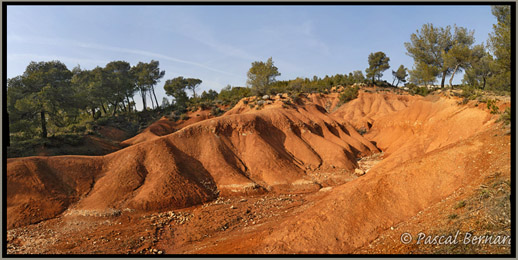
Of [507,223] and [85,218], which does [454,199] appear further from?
[85,218]

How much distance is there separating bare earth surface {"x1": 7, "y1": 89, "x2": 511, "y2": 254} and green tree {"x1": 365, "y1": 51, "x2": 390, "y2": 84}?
33.3 metres

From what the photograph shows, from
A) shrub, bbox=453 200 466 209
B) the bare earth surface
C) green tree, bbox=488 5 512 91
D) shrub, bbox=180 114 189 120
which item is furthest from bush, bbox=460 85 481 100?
shrub, bbox=180 114 189 120

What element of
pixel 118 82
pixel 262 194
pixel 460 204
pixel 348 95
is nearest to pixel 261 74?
pixel 348 95

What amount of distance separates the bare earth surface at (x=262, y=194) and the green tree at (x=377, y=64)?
109ft

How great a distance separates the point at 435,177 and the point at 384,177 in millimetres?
1832

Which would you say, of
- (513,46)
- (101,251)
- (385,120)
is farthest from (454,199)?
(385,120)

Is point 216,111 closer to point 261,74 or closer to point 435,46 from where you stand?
point 261,74

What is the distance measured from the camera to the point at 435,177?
9.82 metres

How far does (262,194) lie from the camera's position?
1745 cm

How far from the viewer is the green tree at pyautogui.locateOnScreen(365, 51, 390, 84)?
56250 millimetres

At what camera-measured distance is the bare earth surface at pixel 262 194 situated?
8125 millimetres

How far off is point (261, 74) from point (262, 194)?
3273cm

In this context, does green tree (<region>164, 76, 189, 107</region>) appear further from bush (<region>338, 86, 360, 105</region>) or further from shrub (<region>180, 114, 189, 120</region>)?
bush (<region>338, 86, 360, 105</region>)

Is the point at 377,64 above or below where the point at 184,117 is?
above
